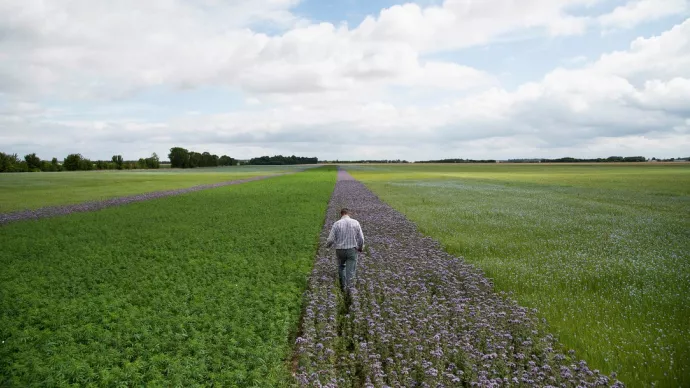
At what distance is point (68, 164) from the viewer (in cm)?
13925

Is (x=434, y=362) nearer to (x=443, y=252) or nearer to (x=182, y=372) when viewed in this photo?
(x=182, y=372)

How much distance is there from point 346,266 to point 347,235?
109 centimetres

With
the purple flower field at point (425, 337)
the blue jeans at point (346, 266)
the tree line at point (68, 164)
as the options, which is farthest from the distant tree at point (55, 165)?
the blue jeans at point (346, 266)

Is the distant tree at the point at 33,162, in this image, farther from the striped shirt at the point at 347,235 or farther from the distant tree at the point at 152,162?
the striped shirt at the point at 347,235

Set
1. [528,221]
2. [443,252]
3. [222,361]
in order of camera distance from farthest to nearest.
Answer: [528,221]
[443,252]
[222,361]

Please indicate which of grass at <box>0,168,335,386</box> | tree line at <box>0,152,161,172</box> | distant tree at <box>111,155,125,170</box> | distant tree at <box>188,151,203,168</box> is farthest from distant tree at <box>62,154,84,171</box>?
grass at <box>0,168,335,386</box>

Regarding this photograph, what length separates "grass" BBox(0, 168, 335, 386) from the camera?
307 inches

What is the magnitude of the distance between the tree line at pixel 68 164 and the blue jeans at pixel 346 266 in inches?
5239

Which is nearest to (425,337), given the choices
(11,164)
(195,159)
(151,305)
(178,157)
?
(151,305)

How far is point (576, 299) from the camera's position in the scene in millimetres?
11117

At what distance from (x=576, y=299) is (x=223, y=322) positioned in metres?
8.40

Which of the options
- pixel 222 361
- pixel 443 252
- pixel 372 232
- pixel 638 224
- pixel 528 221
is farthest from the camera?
pixel 528 221

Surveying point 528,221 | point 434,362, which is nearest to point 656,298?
point 434,362

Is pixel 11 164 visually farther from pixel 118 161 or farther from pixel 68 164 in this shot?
pixel 118 161
